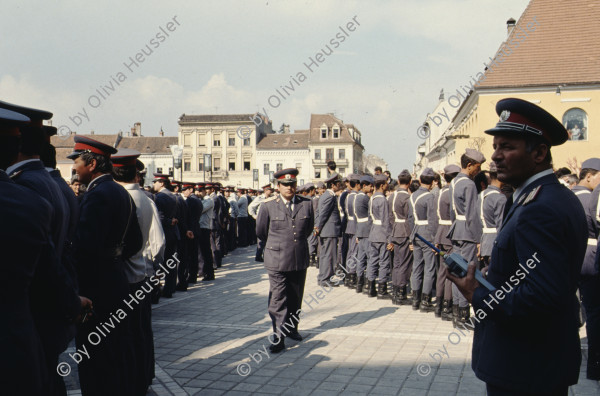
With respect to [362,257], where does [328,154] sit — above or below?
above

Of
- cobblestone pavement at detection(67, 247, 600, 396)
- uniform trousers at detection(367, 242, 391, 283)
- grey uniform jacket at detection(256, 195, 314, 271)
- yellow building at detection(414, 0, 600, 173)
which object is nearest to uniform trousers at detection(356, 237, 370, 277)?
uniform trousers at detection(367, 242, 391, 283)

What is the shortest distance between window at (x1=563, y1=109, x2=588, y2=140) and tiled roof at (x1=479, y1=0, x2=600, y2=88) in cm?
182

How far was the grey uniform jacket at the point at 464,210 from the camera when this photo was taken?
7.86 meters

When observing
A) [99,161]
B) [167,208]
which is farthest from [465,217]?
[167,208]

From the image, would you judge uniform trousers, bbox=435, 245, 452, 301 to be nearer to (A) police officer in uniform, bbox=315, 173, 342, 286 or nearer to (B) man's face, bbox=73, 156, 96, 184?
(A) police officer in uniform, bbox=315, 173, 342, 286

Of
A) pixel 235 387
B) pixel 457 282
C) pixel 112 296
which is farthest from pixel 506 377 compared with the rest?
pixel 235 387

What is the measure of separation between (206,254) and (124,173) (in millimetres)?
8163

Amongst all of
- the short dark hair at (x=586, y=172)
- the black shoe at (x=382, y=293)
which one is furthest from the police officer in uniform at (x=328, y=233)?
the short dark hair at (x=586, y=172)

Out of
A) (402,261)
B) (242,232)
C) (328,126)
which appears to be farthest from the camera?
(328,126)

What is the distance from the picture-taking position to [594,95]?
3247 centimetres

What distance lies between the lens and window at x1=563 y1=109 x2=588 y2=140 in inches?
1296

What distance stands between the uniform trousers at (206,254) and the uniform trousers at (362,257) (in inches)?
149

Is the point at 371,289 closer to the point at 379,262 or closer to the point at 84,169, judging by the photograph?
the point at 379,262

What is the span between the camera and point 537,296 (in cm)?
245
